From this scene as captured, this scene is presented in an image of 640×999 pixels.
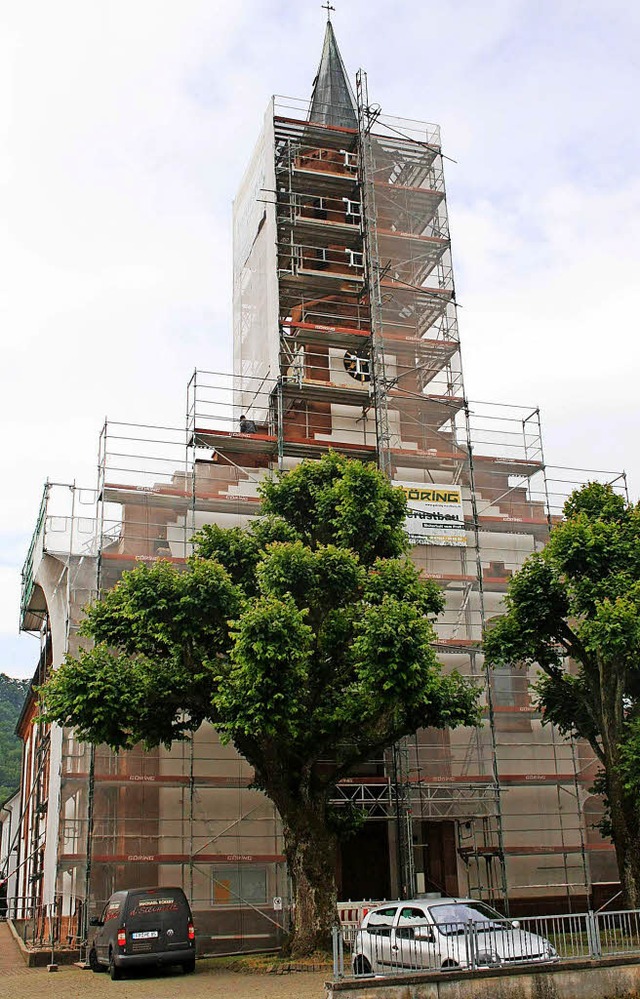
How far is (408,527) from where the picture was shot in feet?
101

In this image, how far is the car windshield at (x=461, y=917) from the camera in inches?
605

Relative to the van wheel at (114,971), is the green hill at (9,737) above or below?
above

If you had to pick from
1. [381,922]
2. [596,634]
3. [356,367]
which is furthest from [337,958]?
[356,367]

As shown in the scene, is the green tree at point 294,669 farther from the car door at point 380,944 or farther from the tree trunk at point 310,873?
the car door at point 380,944

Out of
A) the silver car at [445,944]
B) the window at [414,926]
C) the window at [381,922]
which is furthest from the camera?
the window at [381,922]

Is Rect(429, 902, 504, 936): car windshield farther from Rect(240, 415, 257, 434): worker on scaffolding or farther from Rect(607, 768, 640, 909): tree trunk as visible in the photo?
Rect(240, 415, 257, 434): worker on scaffolding

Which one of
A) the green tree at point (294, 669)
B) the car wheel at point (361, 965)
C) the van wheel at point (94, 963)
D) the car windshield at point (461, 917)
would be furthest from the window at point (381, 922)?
the van wheel at point (94, 963)

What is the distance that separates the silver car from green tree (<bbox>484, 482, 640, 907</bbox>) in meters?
7.12

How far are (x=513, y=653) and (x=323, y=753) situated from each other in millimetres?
5207

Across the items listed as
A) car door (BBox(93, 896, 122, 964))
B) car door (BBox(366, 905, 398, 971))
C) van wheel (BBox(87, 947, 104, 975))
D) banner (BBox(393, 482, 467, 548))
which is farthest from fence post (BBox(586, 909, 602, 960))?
banner (BBox(393, 482, 467, 548))

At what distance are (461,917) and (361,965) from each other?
1.78 m

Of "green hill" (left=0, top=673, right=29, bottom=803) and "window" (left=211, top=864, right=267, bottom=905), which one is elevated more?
"green hill" (left=0, top=673, right=29, bottom=803)

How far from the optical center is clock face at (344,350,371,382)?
3431 cm

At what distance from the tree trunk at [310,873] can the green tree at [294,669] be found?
0.09 feet
